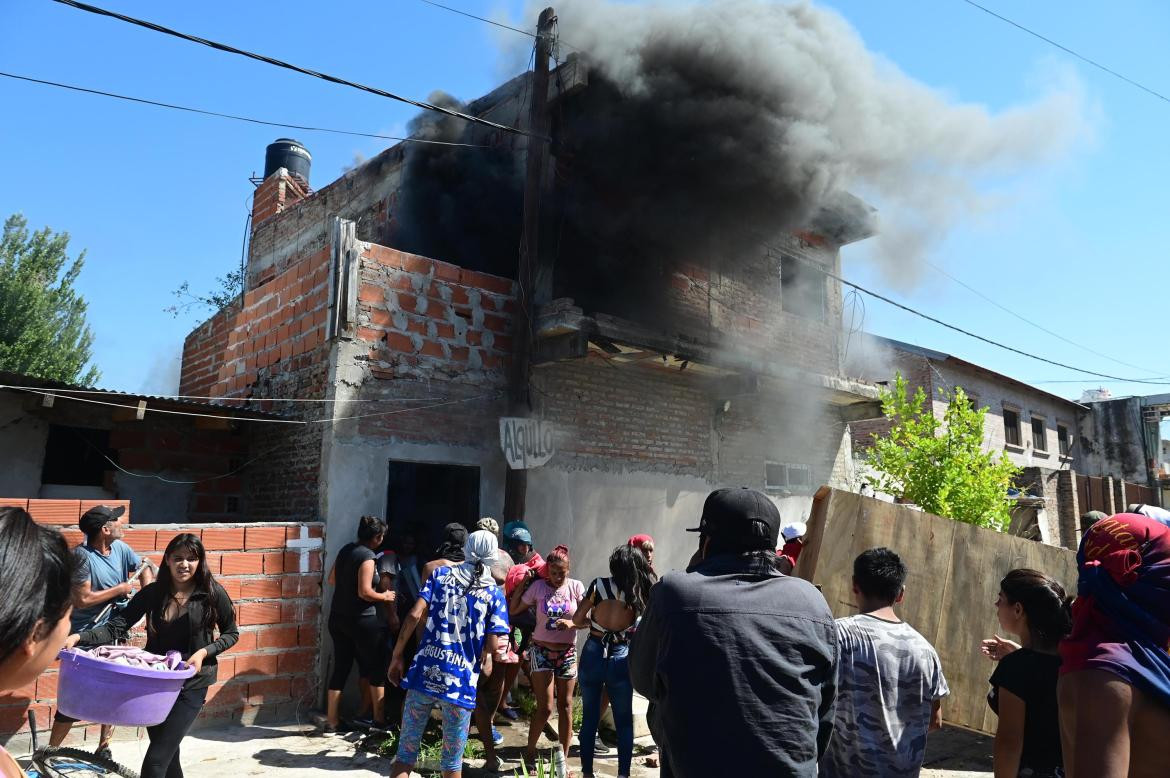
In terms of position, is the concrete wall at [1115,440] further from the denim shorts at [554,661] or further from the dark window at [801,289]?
the denim shorts at [554,661]

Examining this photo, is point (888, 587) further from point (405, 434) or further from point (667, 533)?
point (667, 533)

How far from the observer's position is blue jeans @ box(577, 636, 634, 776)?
198 inches

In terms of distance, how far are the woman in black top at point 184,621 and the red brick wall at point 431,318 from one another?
3568mm

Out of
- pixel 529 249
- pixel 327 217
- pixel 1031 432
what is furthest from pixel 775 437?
pixel 1031 432

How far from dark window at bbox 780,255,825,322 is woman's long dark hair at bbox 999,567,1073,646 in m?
9.31

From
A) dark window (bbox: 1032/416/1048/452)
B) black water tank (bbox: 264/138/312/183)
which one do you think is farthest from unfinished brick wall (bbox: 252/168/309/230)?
dark window (bbox: 1032/416/1048/452)

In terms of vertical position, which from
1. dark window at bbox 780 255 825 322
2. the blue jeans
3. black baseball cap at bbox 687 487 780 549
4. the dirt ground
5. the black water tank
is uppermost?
the black water tank

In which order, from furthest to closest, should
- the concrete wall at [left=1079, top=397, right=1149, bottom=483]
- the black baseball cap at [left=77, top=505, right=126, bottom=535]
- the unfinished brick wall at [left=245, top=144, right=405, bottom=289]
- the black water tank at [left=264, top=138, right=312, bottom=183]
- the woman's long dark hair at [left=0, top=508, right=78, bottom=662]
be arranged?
the concrete wall at [left=1079, top=397, right=1149, bottom=483] → the black water tank at [left=264, top=138, right=312, bottom=183] → the unfinished brick wall at [left=245, top=144, right=405, bottom=289] → the black baseball cap at [left=77, top=505, right=126, bottom=535] → the woman's long dark hair at [left=0, top=508, right=78, bottom=662]

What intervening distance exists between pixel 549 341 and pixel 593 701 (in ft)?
14.3

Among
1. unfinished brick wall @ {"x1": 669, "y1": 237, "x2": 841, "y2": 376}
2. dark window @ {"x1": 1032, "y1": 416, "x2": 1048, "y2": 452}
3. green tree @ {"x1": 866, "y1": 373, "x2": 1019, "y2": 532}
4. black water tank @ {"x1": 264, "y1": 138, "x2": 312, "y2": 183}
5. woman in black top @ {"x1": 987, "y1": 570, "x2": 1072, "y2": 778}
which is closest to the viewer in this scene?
woman in black top @ {"x1": 987, "y1": 570, "x2": 1072, "y2": 778}

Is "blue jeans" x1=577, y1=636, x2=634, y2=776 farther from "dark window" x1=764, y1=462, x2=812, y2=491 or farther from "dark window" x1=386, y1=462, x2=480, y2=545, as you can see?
"dark window" x1=764, y1=462, x2=812, y2=491

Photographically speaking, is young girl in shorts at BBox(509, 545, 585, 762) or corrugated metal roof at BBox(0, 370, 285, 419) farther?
corrugated metal roof at BBox(0, 370, 285, 419)

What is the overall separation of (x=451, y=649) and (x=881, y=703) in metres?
2.62

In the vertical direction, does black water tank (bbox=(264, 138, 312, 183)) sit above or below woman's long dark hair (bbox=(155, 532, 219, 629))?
above
